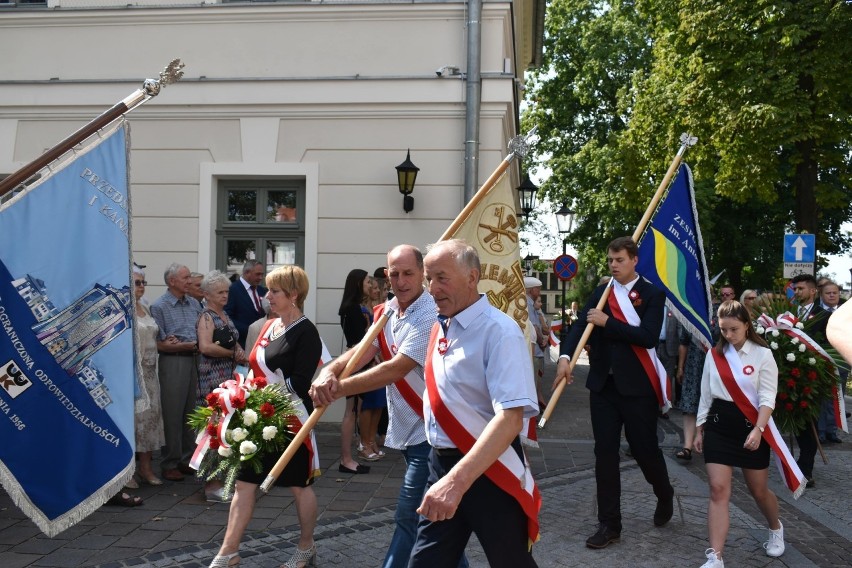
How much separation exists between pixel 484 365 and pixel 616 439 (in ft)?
9.50

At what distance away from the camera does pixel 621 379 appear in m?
6.00

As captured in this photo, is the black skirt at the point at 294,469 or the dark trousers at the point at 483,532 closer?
the dark trousers at the point at 483,532

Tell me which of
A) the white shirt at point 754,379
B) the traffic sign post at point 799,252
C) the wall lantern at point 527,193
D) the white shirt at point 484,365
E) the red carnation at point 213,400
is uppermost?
the wall lantern at point 527,193

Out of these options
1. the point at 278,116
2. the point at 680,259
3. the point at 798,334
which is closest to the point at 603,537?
the point at 680,259

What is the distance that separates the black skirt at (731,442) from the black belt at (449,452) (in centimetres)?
253

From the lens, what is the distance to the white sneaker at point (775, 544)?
570 centimetres

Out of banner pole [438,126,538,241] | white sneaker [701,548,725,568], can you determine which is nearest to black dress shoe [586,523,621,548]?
white sneaker [701,548,725,568]

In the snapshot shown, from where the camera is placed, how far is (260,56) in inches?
440

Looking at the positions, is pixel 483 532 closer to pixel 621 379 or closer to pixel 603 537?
pixel 603 537

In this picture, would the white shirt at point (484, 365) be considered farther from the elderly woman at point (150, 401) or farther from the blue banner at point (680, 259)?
the elderly woman at point (150, 401)

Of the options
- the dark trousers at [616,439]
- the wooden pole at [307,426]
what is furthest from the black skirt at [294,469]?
the dark trousers at [616,439]

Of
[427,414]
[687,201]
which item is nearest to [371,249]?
[687,201]

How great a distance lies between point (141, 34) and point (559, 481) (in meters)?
7.68

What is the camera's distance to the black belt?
3.57 meters
